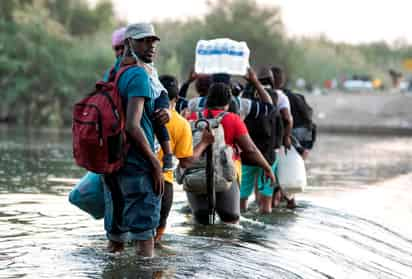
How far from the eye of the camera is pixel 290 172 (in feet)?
37.0

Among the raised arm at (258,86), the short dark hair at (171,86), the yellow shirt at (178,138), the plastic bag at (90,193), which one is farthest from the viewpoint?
the raised arm at (258,86)

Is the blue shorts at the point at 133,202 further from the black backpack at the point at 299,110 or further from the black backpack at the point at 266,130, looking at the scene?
the black backpack at the point at 299,110

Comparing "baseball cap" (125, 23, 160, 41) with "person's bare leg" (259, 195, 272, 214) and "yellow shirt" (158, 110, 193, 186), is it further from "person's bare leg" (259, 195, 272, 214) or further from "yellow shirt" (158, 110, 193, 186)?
"person's bare leg" (259, 195, 272, 214)

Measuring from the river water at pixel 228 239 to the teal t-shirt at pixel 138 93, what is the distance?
2.47ft

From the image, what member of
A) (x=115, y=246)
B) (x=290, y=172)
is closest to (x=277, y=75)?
(x=290, y=172)

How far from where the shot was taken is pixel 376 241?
9.77m

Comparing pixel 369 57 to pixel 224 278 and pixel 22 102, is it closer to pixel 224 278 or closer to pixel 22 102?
pixel 22 102

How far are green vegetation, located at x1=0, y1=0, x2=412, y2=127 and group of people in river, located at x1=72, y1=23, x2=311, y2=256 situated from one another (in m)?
29.6

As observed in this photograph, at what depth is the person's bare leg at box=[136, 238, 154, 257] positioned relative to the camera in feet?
23.0

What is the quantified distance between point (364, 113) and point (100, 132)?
42671 mm

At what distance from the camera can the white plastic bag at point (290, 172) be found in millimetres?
11227

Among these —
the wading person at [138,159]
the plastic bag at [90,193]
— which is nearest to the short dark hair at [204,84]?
the plastic bag at [90,193]

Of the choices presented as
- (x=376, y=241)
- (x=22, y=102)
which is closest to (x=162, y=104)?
(x=376, y=241)

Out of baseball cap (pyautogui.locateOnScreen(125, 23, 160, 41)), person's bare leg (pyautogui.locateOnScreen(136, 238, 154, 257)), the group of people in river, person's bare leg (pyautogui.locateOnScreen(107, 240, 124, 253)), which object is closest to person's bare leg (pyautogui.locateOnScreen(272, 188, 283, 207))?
the group of people in river
